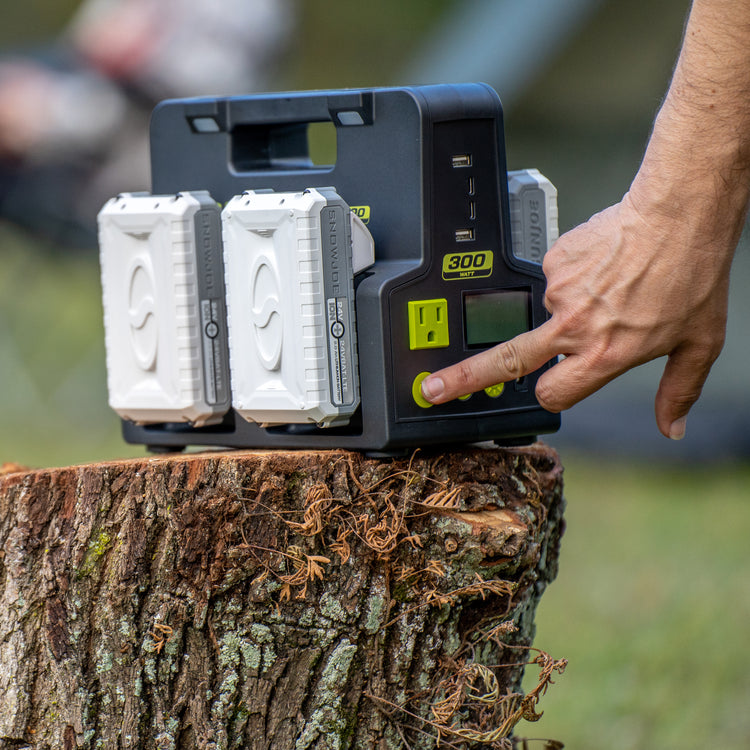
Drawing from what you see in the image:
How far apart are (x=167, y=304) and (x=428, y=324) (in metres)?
0.49

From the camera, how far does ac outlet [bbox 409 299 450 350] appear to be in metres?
2.00

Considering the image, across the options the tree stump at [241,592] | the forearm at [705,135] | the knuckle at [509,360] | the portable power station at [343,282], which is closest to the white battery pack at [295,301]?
the portable power station at [343,282]

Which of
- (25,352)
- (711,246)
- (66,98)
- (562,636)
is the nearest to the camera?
(711,246)

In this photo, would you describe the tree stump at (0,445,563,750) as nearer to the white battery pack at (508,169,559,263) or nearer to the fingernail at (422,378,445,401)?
the fingernail at (422,378,445,401)

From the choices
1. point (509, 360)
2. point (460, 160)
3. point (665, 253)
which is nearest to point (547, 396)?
point (509, 360)

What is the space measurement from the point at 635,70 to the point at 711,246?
4.86m

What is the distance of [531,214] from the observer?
2234mm

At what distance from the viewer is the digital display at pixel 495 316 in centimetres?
207

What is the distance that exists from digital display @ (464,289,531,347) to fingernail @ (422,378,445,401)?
11 cm

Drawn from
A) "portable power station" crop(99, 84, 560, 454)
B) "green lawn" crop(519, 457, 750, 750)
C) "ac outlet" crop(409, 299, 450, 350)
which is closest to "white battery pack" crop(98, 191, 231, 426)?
"portable power station" crop(99, 84, 560, 454)

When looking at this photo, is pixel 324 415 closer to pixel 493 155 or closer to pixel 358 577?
pixel 358 577

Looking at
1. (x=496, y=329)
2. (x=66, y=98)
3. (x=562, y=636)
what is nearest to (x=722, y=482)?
(x=562, y=636)

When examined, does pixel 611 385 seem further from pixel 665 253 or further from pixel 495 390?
pixel 665 253

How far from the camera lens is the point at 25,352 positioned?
8688mm
